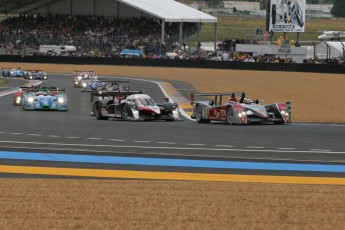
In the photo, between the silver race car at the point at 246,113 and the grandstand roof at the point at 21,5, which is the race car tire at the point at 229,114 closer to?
the silver race car at the point at 246,113

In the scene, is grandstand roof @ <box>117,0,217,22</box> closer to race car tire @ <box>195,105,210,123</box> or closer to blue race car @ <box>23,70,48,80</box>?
blue race car @ <box>23,70,48,80</box>

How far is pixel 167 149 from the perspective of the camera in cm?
1702

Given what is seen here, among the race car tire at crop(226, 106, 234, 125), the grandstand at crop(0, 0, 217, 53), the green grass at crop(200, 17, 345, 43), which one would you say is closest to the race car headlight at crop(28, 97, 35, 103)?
the race car tire at crop(226, 106, 234, 125)

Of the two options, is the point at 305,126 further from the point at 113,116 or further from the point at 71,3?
the point at 71,3

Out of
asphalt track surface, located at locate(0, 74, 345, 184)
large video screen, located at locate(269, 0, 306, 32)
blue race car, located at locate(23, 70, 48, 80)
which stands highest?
large video screen, located at locate(269, 0, 306, 32)

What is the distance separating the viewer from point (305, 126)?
23078mm

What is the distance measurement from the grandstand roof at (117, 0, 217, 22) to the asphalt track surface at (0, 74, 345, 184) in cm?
5714

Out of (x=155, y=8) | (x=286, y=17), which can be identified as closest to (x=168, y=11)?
(x=155, y=8)

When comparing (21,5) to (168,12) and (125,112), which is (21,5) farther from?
(125,112)

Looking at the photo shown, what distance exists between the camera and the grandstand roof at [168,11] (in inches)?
3209

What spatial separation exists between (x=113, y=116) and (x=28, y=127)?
173 inches

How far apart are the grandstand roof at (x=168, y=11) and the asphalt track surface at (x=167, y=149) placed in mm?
57145

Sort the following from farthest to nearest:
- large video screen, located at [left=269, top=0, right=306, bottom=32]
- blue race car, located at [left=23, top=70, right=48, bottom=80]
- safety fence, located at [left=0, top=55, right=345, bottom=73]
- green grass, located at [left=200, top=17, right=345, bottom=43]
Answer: green grass, located at [left=200, top=17, right=345, bottom=43] → large video screen, located at [left=269, top=0, right=306, bottom=32] → safety fence, located at [left=0, top=55, right=345, bottom=73] → blue race car, located at [left=23, top=70, right=48, bottom=80]

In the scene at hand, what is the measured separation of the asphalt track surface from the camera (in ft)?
45.6
